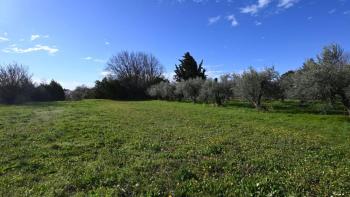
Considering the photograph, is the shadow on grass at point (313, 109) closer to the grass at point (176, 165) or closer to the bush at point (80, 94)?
the grass at point (176, 165)

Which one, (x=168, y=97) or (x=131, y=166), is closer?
(x=131, y=166)

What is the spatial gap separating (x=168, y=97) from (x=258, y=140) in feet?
206

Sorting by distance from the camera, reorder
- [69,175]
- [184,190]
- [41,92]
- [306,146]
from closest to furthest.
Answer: [184,190] < [69,175] < [306,146] < [41,92]

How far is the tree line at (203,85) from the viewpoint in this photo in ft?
75.8

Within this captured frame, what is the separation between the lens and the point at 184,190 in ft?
21.2

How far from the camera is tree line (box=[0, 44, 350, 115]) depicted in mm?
23109

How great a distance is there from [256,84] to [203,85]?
18.1m

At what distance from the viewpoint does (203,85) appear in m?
52.0

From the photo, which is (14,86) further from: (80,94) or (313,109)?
(313,109)

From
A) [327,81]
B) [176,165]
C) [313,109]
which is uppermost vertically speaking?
[327,81]

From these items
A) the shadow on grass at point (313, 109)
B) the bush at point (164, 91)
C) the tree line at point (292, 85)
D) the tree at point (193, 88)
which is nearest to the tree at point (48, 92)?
the bush at point (164, 91)

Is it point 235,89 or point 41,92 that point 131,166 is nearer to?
point 235,89

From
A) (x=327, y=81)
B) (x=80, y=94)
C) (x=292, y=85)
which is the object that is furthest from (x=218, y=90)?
(x=80, y=94)

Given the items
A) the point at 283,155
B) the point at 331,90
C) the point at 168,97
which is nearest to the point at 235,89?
the point at 331,90
